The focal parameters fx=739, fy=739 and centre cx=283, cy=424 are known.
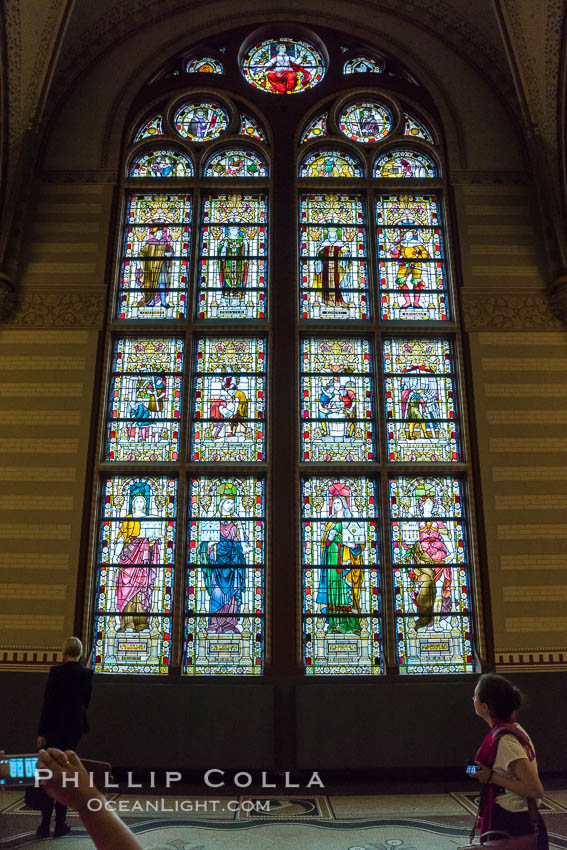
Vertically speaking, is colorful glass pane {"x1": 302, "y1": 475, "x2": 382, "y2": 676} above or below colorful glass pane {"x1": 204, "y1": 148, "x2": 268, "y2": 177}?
below

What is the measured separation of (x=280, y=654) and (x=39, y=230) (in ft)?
19.6

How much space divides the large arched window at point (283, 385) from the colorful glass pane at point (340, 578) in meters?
0.02

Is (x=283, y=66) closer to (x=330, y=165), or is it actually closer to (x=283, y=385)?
(x=330, y=165)

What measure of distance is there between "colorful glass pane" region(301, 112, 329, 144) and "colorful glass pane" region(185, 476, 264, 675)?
4952 millimetres

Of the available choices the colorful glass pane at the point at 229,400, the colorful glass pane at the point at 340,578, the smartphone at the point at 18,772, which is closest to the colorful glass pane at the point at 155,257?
the colorful glass pane at the point at 229,400

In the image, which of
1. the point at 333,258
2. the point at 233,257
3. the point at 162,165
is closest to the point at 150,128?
the point at 162,165

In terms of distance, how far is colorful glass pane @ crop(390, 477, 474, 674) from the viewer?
7859mm

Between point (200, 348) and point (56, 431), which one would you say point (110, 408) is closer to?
point (56, 431)

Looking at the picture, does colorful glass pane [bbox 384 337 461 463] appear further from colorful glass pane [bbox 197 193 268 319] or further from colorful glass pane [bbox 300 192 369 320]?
colorful glass pane [bbox 197 193 268 319]

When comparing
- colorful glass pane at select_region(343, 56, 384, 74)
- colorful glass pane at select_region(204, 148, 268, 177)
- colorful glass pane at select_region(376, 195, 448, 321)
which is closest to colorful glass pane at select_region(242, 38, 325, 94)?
colorful glass pane at select_region(343, 56, 384, 74)

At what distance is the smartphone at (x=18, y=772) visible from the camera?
197 centimetres

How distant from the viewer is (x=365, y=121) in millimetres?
10305

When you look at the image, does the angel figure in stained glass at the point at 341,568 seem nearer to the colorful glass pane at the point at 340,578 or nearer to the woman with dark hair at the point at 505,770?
the colorful glass pane at the point at 340,578

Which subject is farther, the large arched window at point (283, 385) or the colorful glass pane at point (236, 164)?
the colorful glass pane at point (236, 164)
